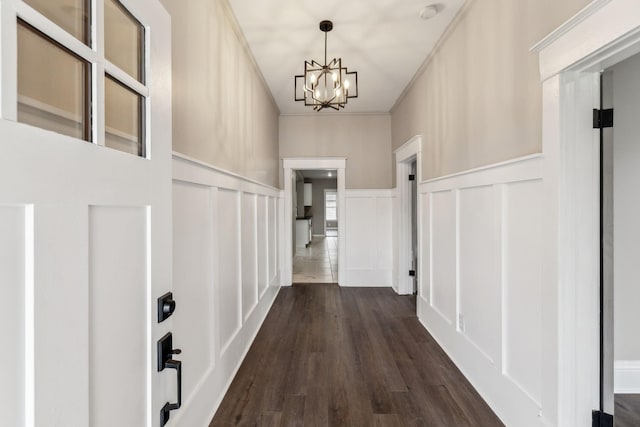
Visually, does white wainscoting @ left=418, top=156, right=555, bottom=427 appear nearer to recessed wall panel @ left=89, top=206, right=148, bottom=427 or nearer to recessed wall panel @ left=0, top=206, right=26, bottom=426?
recessed wall panel @ left=89, top=206, right=148, bottom=427

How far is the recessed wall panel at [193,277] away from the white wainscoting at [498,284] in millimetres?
1802

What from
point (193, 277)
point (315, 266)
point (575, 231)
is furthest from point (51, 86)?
point (315, 266)

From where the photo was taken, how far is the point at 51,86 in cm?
63

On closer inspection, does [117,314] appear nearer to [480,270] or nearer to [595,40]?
[595,40]

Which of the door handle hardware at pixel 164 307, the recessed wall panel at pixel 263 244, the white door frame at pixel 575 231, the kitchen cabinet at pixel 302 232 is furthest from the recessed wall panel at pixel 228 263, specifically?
the kitchen cabinet at pixel 302 232

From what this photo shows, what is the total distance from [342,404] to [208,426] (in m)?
0.83

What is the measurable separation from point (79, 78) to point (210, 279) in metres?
1.47

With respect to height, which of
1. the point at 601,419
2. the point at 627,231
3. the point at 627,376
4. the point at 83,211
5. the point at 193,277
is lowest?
the point at 627,376

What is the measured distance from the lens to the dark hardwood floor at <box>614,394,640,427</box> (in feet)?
6.28

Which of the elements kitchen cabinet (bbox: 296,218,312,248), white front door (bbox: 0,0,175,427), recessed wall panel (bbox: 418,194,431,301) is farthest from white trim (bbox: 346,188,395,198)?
kitchen cabinet (bbox: 296,218,312,248)

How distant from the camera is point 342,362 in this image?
2662mm

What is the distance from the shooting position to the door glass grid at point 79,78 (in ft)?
1.89

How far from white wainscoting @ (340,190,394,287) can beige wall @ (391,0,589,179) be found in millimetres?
1788

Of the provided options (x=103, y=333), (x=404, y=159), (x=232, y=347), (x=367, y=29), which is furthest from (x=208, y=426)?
(x=404, y=159)
